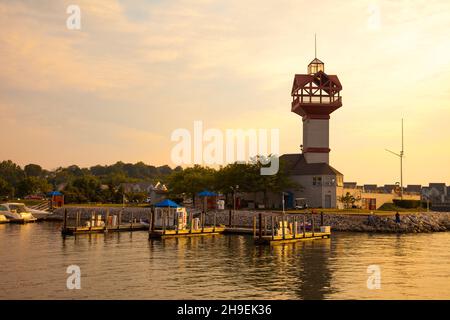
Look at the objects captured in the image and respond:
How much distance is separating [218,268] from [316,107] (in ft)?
210

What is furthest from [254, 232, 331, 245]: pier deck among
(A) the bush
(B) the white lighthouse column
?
(A) the bush

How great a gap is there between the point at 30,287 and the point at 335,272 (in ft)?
66.1

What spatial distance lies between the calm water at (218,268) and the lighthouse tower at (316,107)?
3838 centimetres

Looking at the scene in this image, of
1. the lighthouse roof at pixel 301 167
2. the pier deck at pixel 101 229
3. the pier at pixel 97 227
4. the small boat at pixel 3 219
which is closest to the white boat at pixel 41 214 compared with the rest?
the small boat at pixel 3 219

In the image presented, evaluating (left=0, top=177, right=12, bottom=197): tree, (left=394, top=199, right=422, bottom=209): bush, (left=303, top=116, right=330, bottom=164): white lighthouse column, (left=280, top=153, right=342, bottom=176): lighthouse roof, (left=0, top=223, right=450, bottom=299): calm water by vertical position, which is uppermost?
(left=303, top=116, right=330, bottom=164): white lighthouse column

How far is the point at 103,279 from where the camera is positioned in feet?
113

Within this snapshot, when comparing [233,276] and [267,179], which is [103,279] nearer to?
[233,276]

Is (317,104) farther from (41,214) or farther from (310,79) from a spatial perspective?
(41,214)

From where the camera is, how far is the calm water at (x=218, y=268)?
30984 millimetres

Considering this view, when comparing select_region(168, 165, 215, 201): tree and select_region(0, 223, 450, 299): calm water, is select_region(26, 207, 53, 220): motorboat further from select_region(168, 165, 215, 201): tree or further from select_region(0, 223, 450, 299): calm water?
select_region(0, 223, 450, 299): calm water

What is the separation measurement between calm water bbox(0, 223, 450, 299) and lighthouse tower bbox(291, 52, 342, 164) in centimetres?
3838

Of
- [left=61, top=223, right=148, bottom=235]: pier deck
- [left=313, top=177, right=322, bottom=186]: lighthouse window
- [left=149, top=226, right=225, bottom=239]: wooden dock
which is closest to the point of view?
[left=149, top=226, right=225, bottom=239]: wooden dock

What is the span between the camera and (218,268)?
39.4 meters

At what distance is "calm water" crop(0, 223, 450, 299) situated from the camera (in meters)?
31.0
